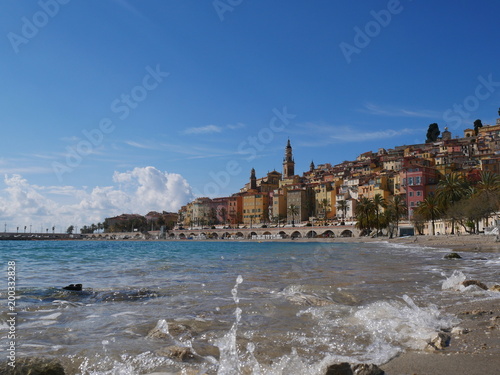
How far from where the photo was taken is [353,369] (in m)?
5.01

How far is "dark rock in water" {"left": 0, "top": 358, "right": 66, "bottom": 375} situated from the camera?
492cm

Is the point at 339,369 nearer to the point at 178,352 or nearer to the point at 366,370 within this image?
the point at 366,370

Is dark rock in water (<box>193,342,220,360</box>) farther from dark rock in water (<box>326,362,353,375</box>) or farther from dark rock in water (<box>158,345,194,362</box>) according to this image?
dark rock in water (<box>326,362,353,375</box>)

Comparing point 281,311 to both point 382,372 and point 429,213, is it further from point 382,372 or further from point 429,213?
point 429,213

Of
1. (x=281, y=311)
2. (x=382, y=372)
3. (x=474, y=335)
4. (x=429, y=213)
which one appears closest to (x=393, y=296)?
(x=281, y=311)

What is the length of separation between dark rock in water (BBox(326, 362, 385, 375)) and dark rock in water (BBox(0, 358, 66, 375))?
332cm

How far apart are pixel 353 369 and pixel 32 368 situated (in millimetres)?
3843

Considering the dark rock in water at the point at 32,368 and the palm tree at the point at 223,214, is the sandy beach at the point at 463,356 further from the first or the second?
the palm tree at the point at 223,214

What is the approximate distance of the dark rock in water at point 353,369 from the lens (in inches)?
195

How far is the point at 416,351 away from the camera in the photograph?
19.4ft

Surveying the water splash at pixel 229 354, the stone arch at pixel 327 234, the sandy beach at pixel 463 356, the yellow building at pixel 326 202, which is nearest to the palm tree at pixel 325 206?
the yellow building at pixel 326 202

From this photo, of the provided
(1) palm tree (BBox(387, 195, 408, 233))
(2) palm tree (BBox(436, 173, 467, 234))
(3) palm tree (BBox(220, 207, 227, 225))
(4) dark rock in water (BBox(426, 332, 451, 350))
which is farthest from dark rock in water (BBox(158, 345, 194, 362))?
(3) palm tree (BBox(220, 207, 227, 225))

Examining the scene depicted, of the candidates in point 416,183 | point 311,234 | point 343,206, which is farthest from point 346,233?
point 416,183

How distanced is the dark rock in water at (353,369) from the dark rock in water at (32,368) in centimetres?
332
